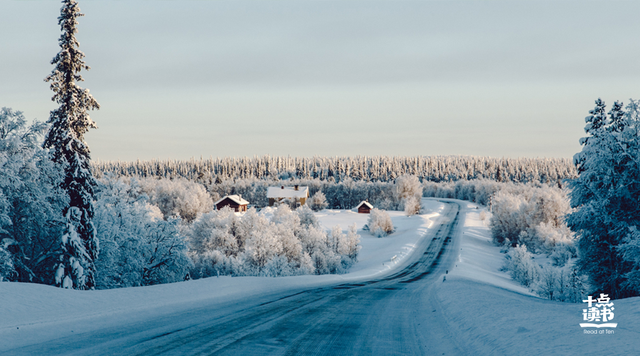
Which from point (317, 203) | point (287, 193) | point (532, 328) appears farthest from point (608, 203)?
point (287, 193)

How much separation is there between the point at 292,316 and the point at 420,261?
44533mm

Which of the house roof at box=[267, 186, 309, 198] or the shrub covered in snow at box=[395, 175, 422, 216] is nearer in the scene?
the house roof at box=[267, 186, 309, 198]

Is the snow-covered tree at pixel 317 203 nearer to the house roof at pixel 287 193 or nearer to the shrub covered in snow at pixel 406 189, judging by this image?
the house roof at pixel 287 193

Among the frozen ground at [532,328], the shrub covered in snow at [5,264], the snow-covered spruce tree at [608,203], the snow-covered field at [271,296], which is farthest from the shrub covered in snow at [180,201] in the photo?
the frozen ground at [532,328]

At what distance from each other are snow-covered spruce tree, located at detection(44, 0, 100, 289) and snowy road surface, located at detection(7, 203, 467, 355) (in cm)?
1072

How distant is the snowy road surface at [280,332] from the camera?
9539mm

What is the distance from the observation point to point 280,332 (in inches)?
456

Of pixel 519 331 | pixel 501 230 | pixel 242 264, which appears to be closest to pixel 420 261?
pixel 242 264

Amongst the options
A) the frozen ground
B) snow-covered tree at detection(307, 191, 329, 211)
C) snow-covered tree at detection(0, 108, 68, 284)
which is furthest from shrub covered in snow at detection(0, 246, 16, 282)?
snow-covered tree at detection(307, 191, 329, 211)

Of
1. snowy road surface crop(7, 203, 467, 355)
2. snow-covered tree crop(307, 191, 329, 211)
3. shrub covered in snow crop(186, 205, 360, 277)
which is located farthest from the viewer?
snow-covered tree crop(307, 191, 329, 211)

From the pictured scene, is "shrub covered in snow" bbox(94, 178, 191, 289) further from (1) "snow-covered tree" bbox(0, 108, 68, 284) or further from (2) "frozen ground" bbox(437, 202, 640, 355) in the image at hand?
(2) "frozen ground" bbox(437, 202, 640, 355)

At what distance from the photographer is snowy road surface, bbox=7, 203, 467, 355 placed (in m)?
9.54

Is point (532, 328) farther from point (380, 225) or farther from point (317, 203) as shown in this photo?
point (317, 203)

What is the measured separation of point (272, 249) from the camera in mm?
46219
